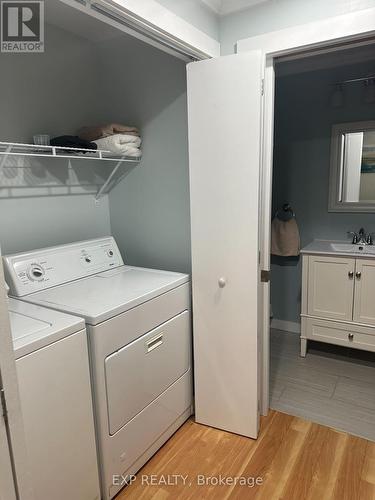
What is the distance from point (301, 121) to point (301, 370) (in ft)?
6.88

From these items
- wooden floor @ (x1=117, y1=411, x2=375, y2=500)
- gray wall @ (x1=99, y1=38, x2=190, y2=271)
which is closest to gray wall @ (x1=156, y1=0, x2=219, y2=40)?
gray wall @ (x1=99, y1=38, x2=190, y2=271)

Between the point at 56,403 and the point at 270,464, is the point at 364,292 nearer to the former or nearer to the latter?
the point at 270,464

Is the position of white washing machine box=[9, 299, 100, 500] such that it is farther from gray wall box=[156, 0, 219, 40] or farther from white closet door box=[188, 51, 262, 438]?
gray wall box=[156, 0, 219, 40]

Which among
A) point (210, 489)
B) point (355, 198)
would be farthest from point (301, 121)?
point (210, 489)

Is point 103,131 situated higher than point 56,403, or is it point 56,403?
point 103,131

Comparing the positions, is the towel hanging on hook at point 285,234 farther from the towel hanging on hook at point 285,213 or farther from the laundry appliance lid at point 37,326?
the laundry appliance lid at point 37,326

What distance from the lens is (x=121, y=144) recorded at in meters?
2.11

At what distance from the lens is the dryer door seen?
1.58 m

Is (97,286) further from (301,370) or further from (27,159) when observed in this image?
(301,370)

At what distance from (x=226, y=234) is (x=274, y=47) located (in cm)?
95

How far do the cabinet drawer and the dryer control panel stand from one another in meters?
1.68

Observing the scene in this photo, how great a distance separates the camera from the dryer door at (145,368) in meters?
1.58

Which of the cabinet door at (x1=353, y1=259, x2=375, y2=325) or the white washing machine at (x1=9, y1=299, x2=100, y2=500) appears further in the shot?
the cabinet door at (x1=353, y1=259, x2=375, y2=325)

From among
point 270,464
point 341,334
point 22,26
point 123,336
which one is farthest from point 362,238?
point 22,26
